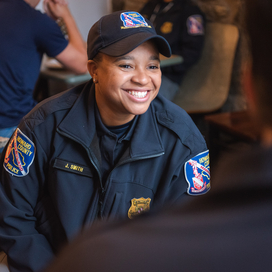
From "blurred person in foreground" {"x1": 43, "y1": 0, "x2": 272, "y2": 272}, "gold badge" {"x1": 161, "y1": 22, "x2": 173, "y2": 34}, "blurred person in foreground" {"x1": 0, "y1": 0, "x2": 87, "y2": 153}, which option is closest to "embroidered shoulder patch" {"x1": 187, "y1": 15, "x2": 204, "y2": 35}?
"gold badge" {"x1": 161, "y1": 22, "x2": 173, "y2": 34}

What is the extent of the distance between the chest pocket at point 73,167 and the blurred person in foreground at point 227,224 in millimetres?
722

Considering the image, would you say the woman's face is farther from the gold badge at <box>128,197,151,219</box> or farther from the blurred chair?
the blurred chair

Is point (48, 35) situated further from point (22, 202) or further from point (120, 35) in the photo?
point (22, 202)

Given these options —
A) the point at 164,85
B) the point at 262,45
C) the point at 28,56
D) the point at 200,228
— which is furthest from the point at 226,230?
the point at 164,85

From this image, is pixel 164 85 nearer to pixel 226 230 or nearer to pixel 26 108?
pixel 26 108

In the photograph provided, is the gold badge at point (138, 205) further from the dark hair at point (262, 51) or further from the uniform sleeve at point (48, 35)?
the uniform sleeve at point (48, 35)

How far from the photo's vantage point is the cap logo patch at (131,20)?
105cm

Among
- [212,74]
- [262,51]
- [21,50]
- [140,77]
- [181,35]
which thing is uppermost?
[262,51]

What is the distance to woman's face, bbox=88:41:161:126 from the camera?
1058 mm

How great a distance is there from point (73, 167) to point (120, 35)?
17.8 inches

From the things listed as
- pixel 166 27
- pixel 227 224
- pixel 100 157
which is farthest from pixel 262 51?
pixel 166 27

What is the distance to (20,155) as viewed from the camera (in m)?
1.14

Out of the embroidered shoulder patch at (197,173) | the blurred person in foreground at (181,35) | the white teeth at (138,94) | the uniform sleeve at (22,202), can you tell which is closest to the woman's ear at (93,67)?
the white teeth at (138,94)

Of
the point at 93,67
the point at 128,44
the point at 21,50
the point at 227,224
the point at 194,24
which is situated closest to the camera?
the point at 227,224
